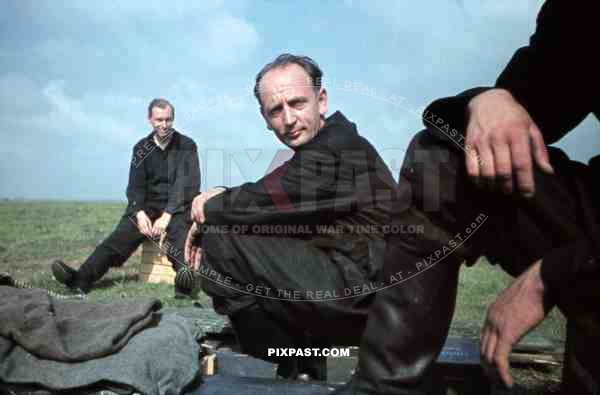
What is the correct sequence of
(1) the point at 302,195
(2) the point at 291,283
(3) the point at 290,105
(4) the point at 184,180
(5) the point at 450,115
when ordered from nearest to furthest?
(5) the point at 450,115, (2) the point at 291,283, (1) the point at 302,195, (3) the point at 290,105, (4) the point at 184,180

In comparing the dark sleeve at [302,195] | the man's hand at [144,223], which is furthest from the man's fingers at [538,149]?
the man's hand at [144,223]

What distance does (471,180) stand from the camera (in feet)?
3.79

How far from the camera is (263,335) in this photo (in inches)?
85.8

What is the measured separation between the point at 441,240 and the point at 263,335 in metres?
1.22

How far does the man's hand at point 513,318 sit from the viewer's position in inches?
42.5

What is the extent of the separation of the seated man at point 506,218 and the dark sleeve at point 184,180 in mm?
5085

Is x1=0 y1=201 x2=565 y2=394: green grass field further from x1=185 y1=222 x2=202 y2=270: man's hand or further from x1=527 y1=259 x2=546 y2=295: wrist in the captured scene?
x1=527 y1=259 x2=546 y2=295: wrist

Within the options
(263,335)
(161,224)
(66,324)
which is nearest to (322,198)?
(263,335)

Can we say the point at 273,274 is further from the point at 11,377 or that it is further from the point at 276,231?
the point at 11,377

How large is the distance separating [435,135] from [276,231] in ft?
3.90

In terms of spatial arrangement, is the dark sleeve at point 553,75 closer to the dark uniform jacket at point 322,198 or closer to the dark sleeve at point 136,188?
the dark uniform jacket at point 322,198

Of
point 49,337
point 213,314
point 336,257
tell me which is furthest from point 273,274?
point 213,314

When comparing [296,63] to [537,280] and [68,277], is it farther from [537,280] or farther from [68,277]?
[68,277]

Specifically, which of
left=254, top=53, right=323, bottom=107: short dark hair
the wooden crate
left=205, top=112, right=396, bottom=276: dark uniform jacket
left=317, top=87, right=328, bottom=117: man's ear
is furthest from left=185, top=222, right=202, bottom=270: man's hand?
the wooden crate
